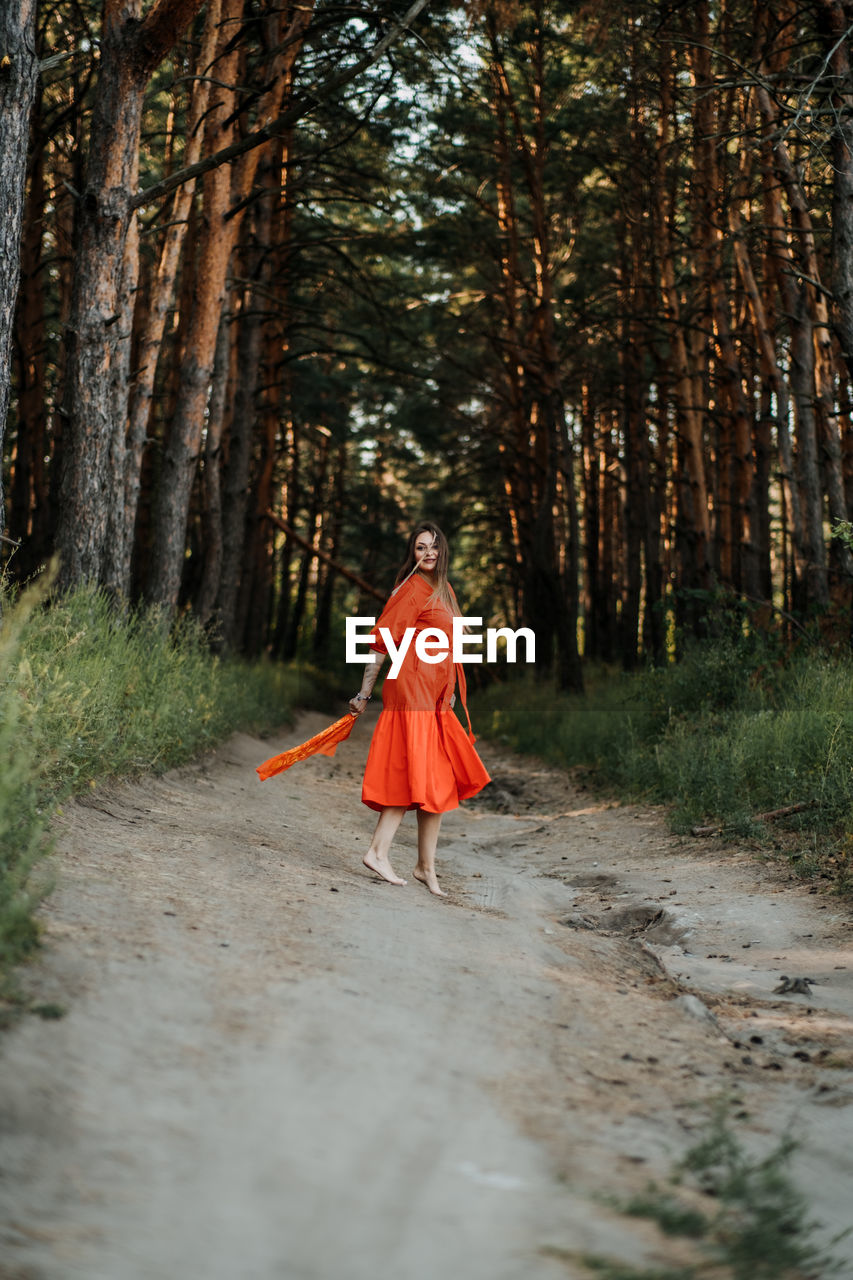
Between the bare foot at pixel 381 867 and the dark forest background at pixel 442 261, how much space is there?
11.3 ft

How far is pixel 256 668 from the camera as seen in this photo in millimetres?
18938

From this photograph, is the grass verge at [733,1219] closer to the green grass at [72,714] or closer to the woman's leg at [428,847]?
the green grass at [72,714]

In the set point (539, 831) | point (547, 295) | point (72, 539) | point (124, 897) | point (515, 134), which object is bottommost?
point (539, 831)

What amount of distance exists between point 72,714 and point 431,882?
7.44ft

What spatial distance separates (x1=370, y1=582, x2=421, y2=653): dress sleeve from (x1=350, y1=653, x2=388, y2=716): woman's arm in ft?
0.20

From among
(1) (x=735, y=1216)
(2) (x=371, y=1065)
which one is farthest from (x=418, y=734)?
(1) (x=735, y=1216)

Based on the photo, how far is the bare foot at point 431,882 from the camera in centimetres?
621

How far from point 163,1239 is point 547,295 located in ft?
61.0

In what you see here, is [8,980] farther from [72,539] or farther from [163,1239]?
[72,539]

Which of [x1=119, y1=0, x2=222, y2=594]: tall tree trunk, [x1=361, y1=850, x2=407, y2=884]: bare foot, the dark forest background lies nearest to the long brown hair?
[x1=361, y1=850, x2=407, y2=884]: bare foot

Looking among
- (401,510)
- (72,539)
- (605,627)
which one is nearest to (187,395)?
(72,539)

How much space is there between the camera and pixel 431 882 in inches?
247

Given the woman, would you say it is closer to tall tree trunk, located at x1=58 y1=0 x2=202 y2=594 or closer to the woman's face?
the woman's face

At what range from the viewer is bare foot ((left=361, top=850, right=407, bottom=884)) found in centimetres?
624
